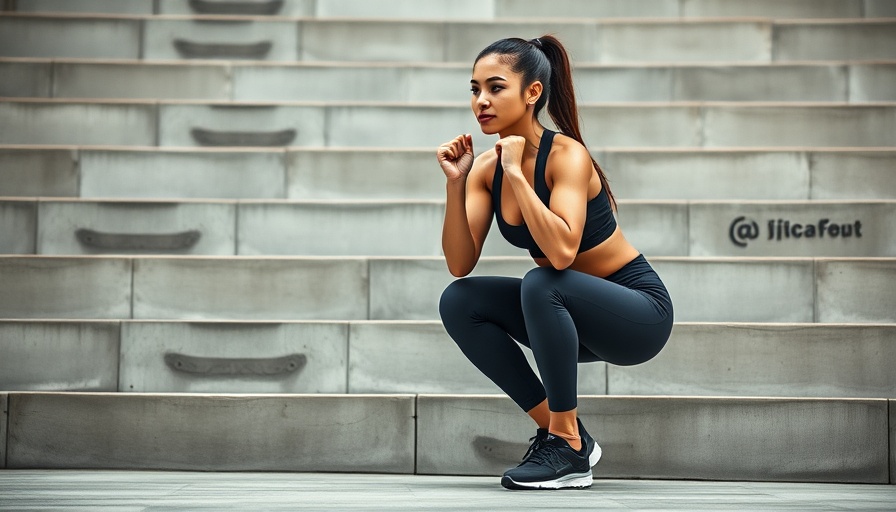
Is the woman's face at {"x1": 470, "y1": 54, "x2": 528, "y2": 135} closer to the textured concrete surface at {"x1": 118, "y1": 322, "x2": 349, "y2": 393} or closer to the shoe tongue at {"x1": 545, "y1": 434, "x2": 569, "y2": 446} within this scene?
the shoe tongue at {"x1": 545, "y1": 434, "x2": 569, "y2": 446}

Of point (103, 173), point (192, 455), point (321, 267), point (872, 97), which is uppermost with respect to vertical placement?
point (872, 97)

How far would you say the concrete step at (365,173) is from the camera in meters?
4.87

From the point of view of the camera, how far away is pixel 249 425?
11.4ft

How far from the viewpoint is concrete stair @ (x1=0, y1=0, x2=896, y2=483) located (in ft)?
11.3

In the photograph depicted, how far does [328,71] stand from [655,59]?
5.85 feet

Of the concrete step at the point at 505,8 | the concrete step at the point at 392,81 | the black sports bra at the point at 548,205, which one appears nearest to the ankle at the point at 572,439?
the black sports bra at the point at 548,205

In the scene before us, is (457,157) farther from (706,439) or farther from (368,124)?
(368,124)

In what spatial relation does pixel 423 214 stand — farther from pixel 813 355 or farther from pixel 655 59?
pixel 655 59

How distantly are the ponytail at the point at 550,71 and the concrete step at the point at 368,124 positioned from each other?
84.1 inches

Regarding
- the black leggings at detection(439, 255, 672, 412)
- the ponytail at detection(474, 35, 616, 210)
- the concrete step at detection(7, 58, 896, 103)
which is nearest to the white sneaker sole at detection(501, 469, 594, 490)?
the black leggings at detection(439, 255, 672, 412)

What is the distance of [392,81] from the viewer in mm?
5809

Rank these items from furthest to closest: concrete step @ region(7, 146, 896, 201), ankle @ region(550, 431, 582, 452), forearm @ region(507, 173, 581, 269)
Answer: concrete step @ region(7, 146, 896, 201) → ankle @ region(550, 431, 582, 452) → forearm @ region(507, 173, 581, 269)

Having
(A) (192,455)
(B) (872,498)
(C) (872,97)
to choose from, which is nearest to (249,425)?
(A) (192,455)

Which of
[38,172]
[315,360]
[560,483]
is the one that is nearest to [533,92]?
[560,483]
